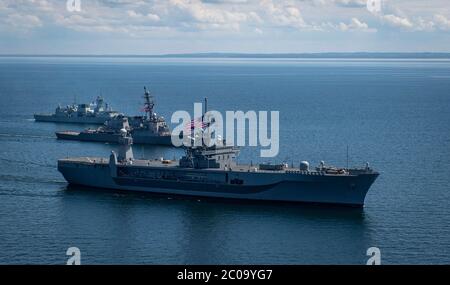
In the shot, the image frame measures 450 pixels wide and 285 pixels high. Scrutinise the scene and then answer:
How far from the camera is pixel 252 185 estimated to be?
5991 cm

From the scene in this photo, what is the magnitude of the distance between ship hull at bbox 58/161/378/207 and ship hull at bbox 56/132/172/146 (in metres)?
30.1

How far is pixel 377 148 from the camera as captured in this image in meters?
84.6

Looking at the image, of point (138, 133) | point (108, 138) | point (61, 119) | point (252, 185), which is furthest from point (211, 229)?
point (61, 119)

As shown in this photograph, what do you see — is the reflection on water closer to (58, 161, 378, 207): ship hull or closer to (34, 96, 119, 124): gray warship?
(58, 161, 378, 207): ship hull

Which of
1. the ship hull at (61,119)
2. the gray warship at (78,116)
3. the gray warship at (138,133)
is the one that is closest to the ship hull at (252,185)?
the gray warship at (138,133)

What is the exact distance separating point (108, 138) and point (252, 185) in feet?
139

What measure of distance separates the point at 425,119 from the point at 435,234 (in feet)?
242

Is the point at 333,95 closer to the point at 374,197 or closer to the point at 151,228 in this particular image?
the point at 374,197

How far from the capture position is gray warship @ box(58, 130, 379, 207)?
189 ft

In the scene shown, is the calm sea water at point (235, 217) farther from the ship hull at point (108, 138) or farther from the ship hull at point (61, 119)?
the ship hull at point (61, 119)

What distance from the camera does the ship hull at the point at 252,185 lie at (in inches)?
2263

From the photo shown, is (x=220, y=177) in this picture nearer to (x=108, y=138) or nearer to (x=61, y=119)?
(x=108, y=138)

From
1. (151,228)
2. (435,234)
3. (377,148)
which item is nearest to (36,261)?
(151,228)

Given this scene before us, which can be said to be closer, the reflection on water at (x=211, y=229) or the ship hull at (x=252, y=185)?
the reflection on water at (x=211, y=229)
